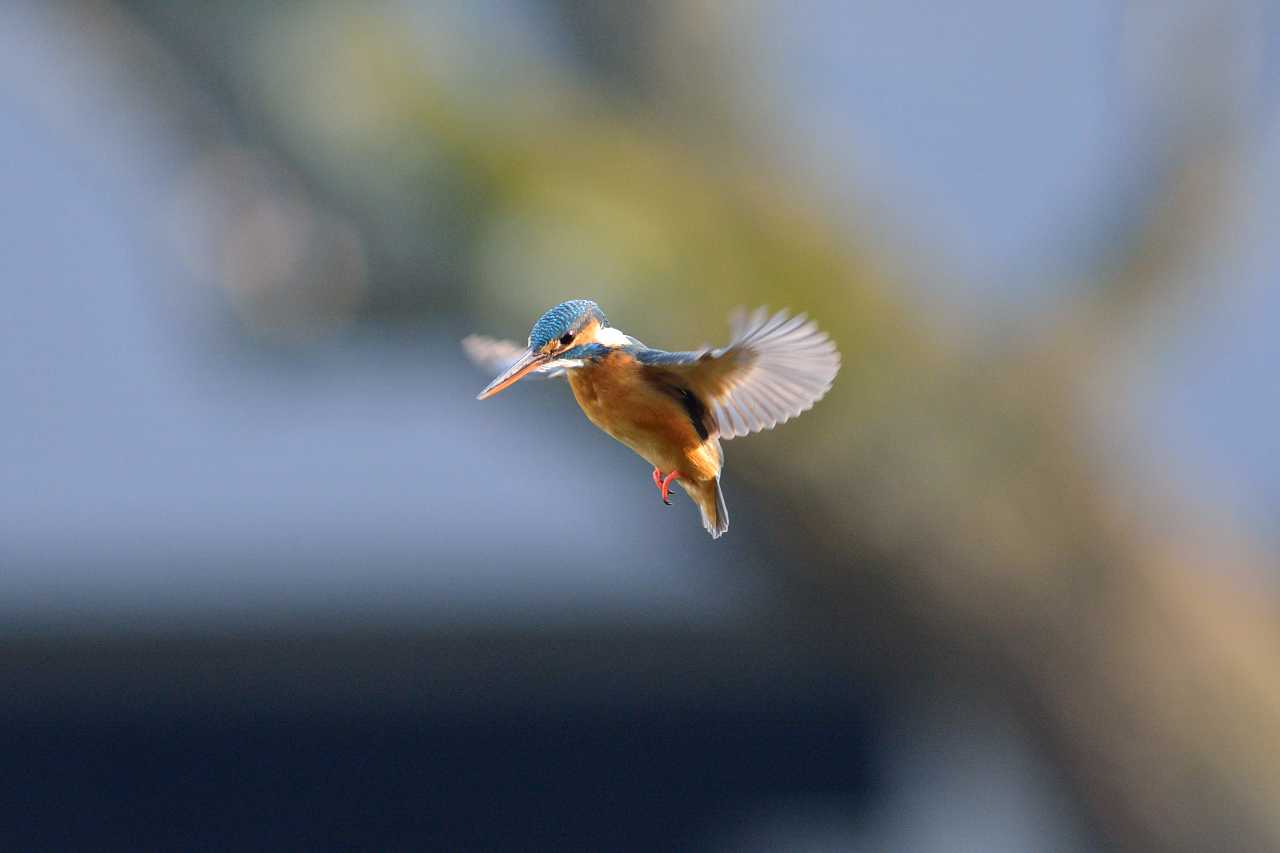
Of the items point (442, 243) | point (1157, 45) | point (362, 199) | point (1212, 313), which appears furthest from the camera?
point (1212, 313)

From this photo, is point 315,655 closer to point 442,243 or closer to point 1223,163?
point 442,243

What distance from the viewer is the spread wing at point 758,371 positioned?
20.2 inches

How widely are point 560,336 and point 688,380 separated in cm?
4

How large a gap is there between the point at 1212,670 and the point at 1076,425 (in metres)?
0.57

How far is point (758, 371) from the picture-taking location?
55 centimetres

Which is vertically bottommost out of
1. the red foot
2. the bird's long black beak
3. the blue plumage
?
the bird's long black beak

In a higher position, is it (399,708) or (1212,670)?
(399,708)

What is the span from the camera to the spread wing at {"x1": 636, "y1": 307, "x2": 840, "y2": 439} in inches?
20.2

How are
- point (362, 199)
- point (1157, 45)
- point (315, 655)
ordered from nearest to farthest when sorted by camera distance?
point (1157, 45) < point (362, 199) < point (315, 655)

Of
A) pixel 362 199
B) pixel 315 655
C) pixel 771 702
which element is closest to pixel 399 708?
pixel 315 655

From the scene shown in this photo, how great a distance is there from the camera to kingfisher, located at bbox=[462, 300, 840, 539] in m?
0.51

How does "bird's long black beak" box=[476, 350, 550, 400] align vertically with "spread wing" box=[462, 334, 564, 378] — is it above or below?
below

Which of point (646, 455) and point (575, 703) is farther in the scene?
point (575, 703)

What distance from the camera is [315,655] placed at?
4828 mm
